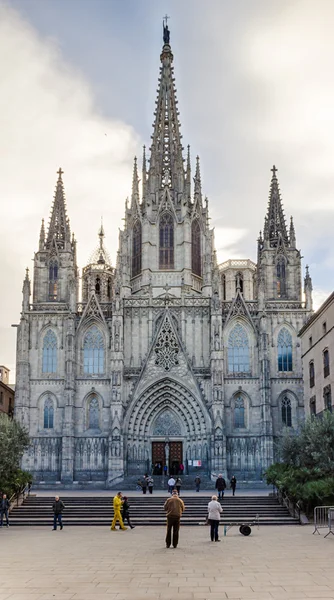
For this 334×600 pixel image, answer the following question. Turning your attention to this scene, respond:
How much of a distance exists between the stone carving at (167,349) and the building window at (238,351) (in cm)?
486

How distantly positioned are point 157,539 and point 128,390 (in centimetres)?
3509

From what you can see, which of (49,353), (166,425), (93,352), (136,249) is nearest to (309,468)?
(166,425)

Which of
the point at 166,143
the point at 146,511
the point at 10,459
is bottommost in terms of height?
the point at 146,511

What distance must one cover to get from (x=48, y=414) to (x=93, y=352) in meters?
6.64

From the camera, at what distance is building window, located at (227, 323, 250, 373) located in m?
63.8

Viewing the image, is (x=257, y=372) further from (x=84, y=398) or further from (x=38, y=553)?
(x=38, y=553)

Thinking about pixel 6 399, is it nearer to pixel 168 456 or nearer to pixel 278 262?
Answer: pixel 168 456

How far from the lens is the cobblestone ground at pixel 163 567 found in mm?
15953

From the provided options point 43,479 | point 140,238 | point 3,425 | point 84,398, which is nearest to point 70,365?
point 84,398

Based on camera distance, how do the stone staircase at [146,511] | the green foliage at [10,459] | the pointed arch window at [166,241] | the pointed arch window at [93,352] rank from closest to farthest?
1. the stone staircase at [146,511]
2. the green foliage at [10,459]
3. the pointed arch window at [93,352]
4. the pointed arch window at [166,241]

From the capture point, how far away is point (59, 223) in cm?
7019

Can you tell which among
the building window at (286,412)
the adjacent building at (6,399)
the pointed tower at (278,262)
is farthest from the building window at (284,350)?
the adjacent building at (6,399)

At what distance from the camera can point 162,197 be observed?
230ft

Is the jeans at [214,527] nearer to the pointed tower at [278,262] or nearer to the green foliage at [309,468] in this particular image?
the green foliage at [309,468]
